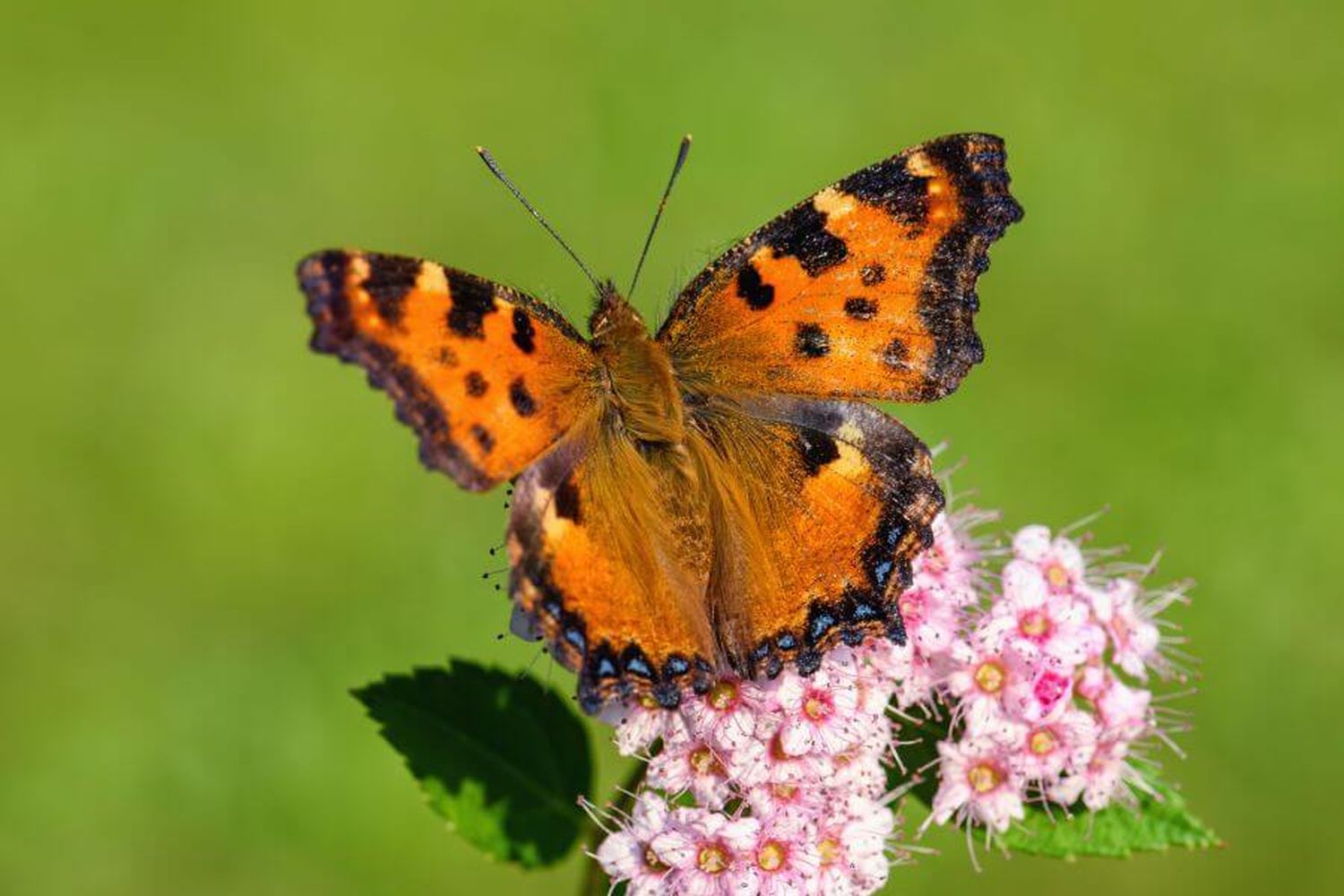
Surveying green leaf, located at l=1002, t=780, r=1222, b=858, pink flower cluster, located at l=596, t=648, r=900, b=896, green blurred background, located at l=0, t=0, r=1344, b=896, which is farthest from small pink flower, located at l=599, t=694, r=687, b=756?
green blurred background, located at l=0, t=0, r=1344, b=896

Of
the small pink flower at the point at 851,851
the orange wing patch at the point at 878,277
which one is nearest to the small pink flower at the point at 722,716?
the small pink flower at the point at 851,851

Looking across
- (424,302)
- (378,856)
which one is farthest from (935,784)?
(378,856)

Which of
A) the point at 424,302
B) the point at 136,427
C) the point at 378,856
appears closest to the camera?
the point at 424,302

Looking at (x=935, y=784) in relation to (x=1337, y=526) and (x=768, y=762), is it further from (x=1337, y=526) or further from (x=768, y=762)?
(x=1337, y=526)

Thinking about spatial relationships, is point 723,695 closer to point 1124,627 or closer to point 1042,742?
point 1042,742

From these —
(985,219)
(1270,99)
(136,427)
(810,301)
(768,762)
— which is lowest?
(768,762)

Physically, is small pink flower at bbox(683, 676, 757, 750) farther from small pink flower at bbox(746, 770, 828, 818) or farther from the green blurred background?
the green blurred background

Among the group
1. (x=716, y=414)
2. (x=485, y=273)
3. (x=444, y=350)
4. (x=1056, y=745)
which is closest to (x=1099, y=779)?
(x=1056, y=745)
